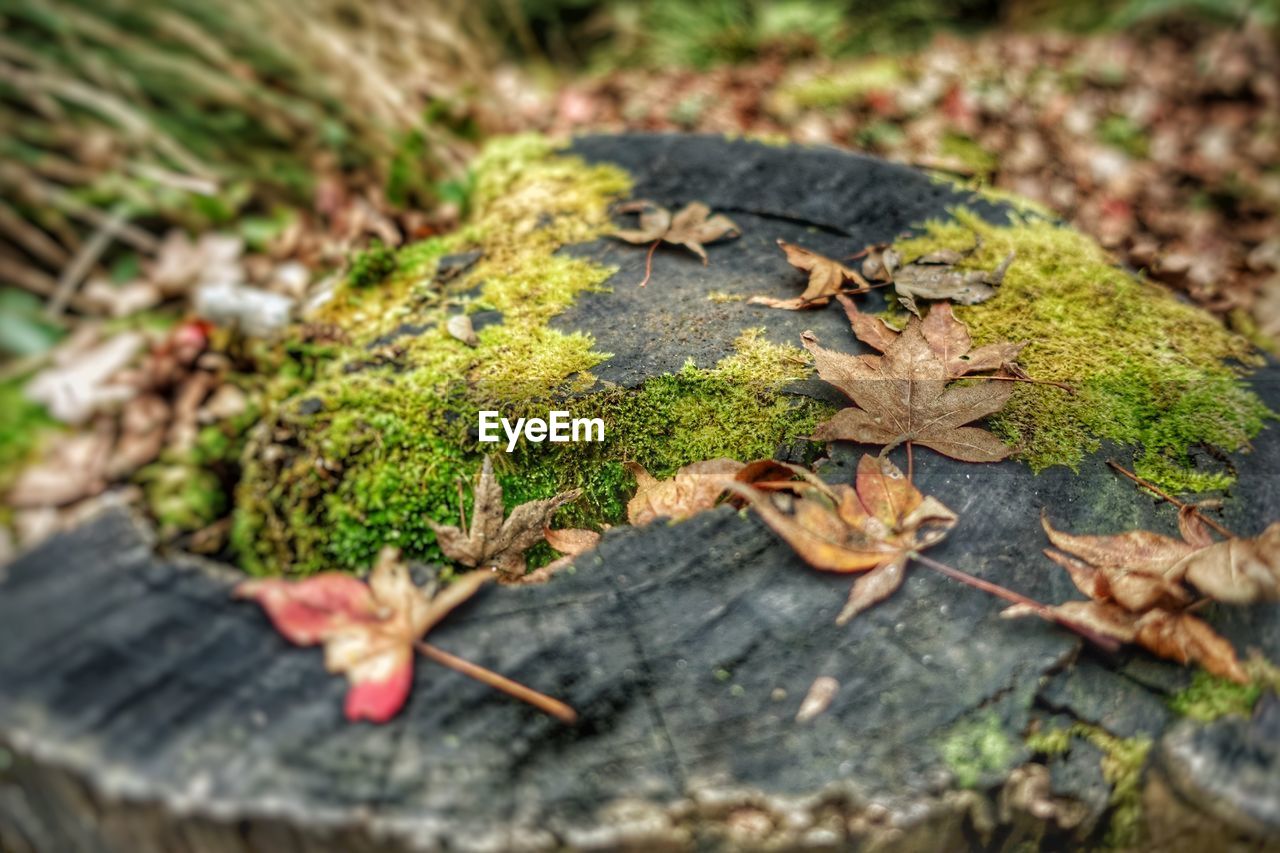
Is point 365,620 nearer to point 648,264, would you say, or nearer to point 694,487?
point 694,487

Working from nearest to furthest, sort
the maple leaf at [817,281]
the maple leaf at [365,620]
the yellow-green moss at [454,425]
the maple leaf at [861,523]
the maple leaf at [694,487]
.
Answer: the maple leaf at [365,620], the maple leaf at [861,523], the maple leaf at [694,487], the yellow-green moss at [454,425], the maple leaf at [817,281]

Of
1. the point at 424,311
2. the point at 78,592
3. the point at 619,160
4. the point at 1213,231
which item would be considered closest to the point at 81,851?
the point at 78,592

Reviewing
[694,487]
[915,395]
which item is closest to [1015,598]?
[915,395]

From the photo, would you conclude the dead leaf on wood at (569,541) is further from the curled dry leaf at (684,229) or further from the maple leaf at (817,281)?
the curled dry leaf at (684,229)

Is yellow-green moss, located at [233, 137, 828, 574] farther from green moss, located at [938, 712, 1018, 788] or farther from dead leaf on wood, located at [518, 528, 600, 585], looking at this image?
green moss, located at [938, 712, 1018, 788]

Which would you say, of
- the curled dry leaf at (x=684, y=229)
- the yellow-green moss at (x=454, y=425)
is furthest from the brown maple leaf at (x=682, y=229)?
the yellow-green moss at (x=454, y=425)

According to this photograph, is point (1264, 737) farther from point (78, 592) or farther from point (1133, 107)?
point (1133, 107)
